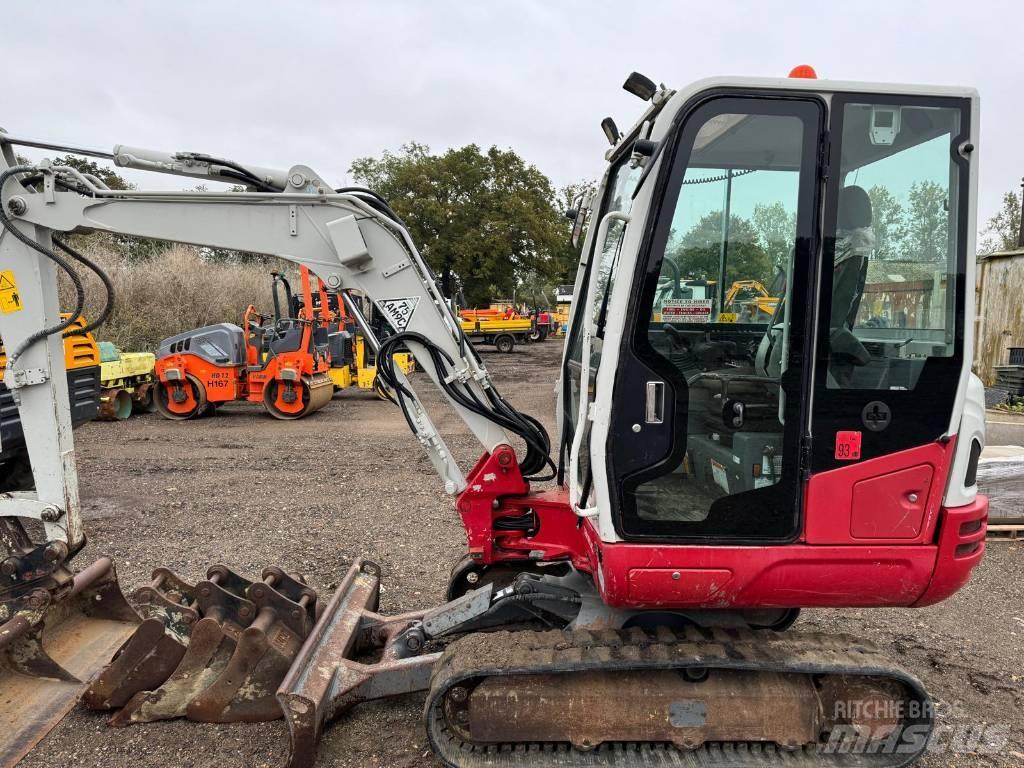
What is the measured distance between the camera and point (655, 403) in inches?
104

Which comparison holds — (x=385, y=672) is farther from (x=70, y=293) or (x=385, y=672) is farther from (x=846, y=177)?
(x=70, y=293)

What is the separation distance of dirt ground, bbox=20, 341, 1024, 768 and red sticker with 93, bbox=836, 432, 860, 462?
153 centimetres

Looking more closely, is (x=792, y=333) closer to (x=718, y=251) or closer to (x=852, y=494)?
(x=718, y=251)

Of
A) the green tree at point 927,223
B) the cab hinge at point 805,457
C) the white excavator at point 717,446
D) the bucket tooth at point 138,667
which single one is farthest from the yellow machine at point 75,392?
the green tree at point 927,223

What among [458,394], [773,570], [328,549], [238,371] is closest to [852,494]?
[773,570]

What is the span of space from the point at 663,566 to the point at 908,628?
260 cm

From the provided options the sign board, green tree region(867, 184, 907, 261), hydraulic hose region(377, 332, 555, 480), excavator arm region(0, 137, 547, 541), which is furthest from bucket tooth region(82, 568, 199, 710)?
green tree region(867, 184, 907, 261)

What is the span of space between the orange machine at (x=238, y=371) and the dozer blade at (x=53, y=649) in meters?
7.49

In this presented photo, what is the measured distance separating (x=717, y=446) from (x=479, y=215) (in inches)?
1042

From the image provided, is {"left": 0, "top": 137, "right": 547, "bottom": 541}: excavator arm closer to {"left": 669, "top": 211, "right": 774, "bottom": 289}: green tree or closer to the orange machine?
{"left": 669, "top": 211, "right": 774, "bottom": 289}: green tree

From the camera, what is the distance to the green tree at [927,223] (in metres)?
2.59

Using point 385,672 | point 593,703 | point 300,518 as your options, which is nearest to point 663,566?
point 593,703

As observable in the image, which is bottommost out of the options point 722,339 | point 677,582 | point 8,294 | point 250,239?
point 677,582

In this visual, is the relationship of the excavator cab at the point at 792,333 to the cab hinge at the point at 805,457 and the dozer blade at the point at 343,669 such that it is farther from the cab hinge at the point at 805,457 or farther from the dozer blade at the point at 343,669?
the dozer blade at the point at 343,669
